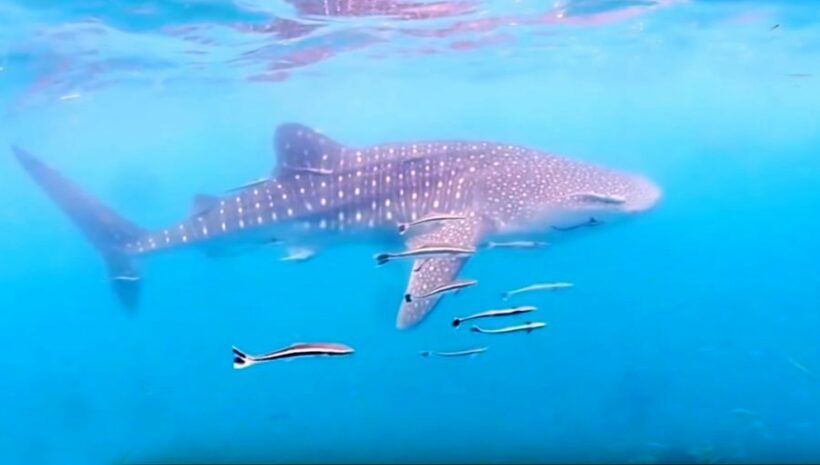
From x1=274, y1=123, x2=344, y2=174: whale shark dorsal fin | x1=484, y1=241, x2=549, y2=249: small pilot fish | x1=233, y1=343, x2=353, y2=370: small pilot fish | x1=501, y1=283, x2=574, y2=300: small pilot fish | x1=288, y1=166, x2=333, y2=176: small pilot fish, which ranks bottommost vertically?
x1=484, y1=241, x2=549, y2=249: small pilot fish

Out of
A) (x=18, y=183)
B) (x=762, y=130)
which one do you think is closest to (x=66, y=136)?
(x=18, y=183)

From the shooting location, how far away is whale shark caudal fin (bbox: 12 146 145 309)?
10.1 meters

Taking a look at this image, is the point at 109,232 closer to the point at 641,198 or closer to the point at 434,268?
the point at 434,268

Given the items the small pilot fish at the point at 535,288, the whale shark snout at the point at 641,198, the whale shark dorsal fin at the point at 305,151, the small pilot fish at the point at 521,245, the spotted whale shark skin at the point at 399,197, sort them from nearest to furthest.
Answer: the small pilot fish at the point at 535,288
the small pilot fish at the point at 521,245
the whale shark snout at the point at 641,198
the spotted whale shark skin at the point at 399,197
the whale shark dorsal fin at the point at 305,151

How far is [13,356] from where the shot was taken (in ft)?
210

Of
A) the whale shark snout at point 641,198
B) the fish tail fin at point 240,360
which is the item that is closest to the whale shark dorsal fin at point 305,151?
the whale shark snout at point 641,198

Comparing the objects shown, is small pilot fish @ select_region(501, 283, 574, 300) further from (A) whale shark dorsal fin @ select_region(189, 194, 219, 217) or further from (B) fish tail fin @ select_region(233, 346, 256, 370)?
(A) whale shark dorsal fin @ select_region(189, 194, 219, 217)

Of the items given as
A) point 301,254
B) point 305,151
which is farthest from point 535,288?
point 301,254

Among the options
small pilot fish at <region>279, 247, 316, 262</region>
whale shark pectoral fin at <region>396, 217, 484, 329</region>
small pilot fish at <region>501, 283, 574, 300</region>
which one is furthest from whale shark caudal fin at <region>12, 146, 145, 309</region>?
small pilot fish at <region>501, 283, 574, 300</region>

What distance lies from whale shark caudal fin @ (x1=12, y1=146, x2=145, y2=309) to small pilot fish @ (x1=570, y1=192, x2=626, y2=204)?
605cm

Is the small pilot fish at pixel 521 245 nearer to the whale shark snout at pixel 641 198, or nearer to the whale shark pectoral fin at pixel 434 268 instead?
the whale shark pectoral fin at pixel 434 268

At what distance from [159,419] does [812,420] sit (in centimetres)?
1620

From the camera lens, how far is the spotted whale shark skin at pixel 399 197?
8.68 meters

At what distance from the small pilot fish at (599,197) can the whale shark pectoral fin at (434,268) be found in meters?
1.22
